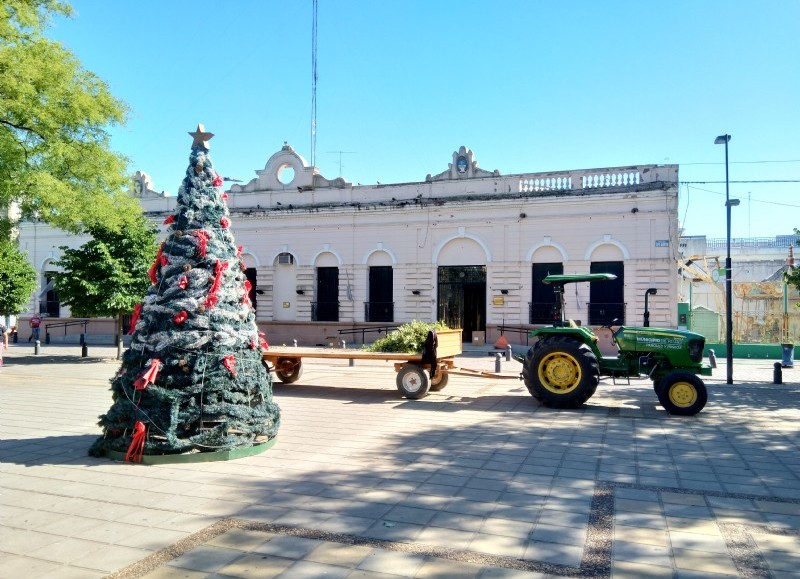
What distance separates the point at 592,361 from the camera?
11102mm

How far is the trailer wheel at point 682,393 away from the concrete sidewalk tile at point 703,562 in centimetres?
642

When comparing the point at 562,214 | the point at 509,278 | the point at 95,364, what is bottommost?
the point at 95,364

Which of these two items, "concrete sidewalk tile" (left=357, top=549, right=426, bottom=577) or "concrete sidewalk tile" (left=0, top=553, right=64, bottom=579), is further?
"concrete sidewalk tile" (left=357, top=549, right=426, bottom=577)

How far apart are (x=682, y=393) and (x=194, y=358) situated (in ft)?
26.7

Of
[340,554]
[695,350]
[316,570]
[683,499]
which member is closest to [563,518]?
[683,499]

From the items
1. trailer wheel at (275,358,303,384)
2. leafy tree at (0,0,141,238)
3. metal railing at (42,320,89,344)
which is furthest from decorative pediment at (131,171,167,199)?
trailer wheel at (275,358,303,384)

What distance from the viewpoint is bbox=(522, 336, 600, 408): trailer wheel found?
11.1 metres

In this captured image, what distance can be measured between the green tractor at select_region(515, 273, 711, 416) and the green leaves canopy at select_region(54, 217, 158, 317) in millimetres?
14497

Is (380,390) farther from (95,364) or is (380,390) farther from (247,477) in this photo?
(95,364)

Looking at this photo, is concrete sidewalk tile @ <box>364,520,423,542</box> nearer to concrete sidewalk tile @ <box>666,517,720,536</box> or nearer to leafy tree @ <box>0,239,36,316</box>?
concrete sidewalk tile @ <box>666,517,720,536</box>

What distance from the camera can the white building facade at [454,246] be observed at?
24578 mm

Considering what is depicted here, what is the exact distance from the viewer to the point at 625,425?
384 inches

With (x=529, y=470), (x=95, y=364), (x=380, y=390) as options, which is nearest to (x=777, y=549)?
(x=529, y=470)

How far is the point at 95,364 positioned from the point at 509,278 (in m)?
16.4
